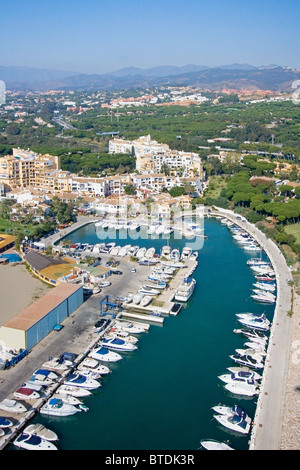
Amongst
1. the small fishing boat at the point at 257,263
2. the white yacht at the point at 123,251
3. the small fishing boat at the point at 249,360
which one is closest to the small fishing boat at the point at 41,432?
the small fishing boat at the point at 249,360

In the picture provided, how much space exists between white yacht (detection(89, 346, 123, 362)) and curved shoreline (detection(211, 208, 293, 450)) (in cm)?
259

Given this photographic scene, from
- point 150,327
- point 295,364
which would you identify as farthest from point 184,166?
point 295,364

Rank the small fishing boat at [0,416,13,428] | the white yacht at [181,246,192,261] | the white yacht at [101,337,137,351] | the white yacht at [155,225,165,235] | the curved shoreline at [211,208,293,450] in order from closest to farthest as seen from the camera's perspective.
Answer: the curved shoreline at [211,208,293,450] → the small fishing boat at [0,416,13,428] → the white yacht at [101,337,137,351] → the white yacht at [181,246,192,261] → the white yacht at [155,225,165,235]

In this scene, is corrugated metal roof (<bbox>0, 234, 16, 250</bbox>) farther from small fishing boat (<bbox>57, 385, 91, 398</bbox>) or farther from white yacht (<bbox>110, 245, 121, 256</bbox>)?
small fishing boat (<bbox>57, 385, 91, 398</bbox>)

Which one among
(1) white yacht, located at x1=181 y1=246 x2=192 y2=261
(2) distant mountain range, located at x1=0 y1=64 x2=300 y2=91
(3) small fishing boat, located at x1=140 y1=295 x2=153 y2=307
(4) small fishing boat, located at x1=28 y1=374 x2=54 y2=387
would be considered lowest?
(4) small fishing boat, located at x1=28 y1=374 x2=54 y2=387

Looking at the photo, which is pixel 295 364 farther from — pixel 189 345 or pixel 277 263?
pixel 277 263

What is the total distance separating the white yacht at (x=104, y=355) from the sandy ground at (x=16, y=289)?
2176 millimetres

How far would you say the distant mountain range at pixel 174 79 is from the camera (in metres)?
92.2

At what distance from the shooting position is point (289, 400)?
686cm

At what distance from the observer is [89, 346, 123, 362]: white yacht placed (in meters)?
8.05

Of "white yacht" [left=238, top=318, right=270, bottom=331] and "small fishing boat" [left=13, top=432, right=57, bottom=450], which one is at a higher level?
"white yacht" [left=238, top=318, right=270, bottom=331]

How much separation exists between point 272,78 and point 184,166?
275 feet

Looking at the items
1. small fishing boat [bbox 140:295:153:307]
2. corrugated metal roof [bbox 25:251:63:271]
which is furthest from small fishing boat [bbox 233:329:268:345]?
corrugated metal roof [bbox 25:251:63:271]

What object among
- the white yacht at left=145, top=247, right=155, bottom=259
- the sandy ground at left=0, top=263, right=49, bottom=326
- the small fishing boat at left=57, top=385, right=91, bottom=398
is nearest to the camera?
the small fishing boat at left=57, top=385, right=91, bottom=398
